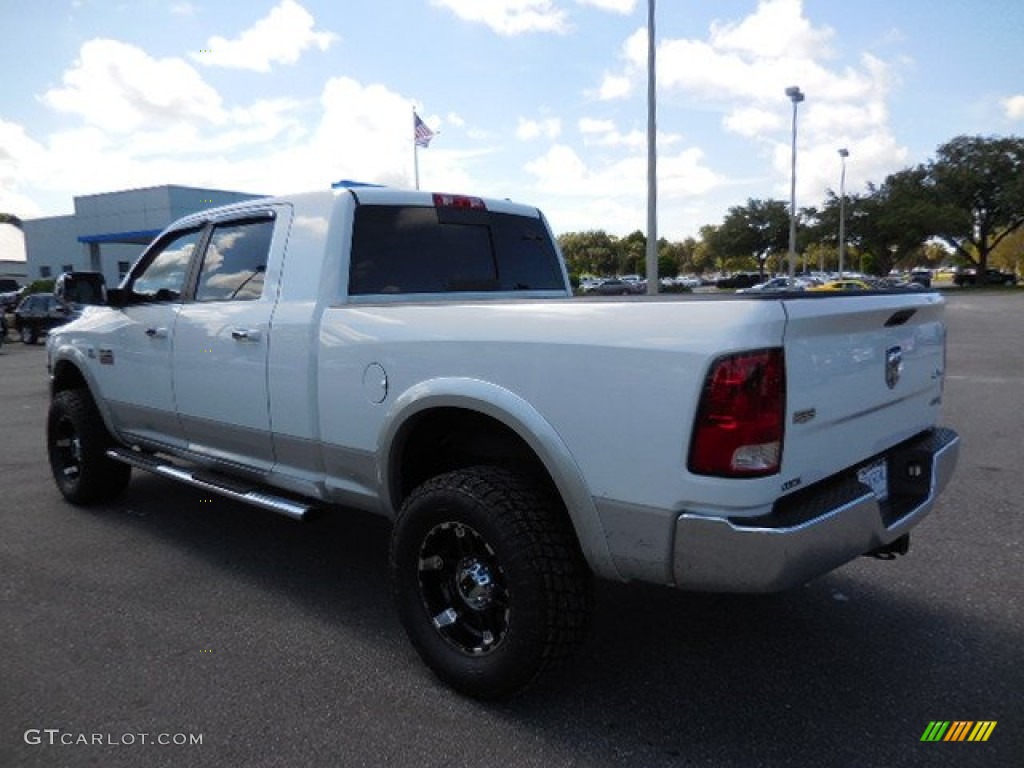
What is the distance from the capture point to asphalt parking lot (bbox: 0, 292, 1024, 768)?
2.53 m

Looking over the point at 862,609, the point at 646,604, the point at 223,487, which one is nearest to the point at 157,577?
the point at 223,487

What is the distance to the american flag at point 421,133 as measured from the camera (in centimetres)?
2608

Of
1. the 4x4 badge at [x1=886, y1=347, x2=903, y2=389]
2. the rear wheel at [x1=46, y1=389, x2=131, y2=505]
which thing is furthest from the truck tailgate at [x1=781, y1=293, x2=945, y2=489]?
the rear wheel at [x1=46, y1=389, x2=131, y2=505]

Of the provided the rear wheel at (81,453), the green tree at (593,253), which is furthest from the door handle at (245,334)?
the green tree at (593,253)

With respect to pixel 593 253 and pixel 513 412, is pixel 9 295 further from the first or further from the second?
pixel 593 253

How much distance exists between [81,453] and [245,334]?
7.63ft

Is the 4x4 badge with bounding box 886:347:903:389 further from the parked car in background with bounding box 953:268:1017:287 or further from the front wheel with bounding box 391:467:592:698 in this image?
the parked car in background with bounding box 953:268:1017:287

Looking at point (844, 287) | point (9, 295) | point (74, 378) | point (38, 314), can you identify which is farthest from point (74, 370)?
point (9, 295)

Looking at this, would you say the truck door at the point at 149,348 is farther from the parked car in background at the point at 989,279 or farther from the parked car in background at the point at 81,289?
the parked car in background at the point at 989,279

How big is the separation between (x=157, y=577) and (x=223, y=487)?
66 cm

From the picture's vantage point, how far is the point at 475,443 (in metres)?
3.19

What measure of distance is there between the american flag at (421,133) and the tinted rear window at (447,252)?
898 inches

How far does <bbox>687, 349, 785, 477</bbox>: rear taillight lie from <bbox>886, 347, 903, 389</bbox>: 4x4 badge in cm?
78

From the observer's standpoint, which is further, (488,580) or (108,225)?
(108,225)
